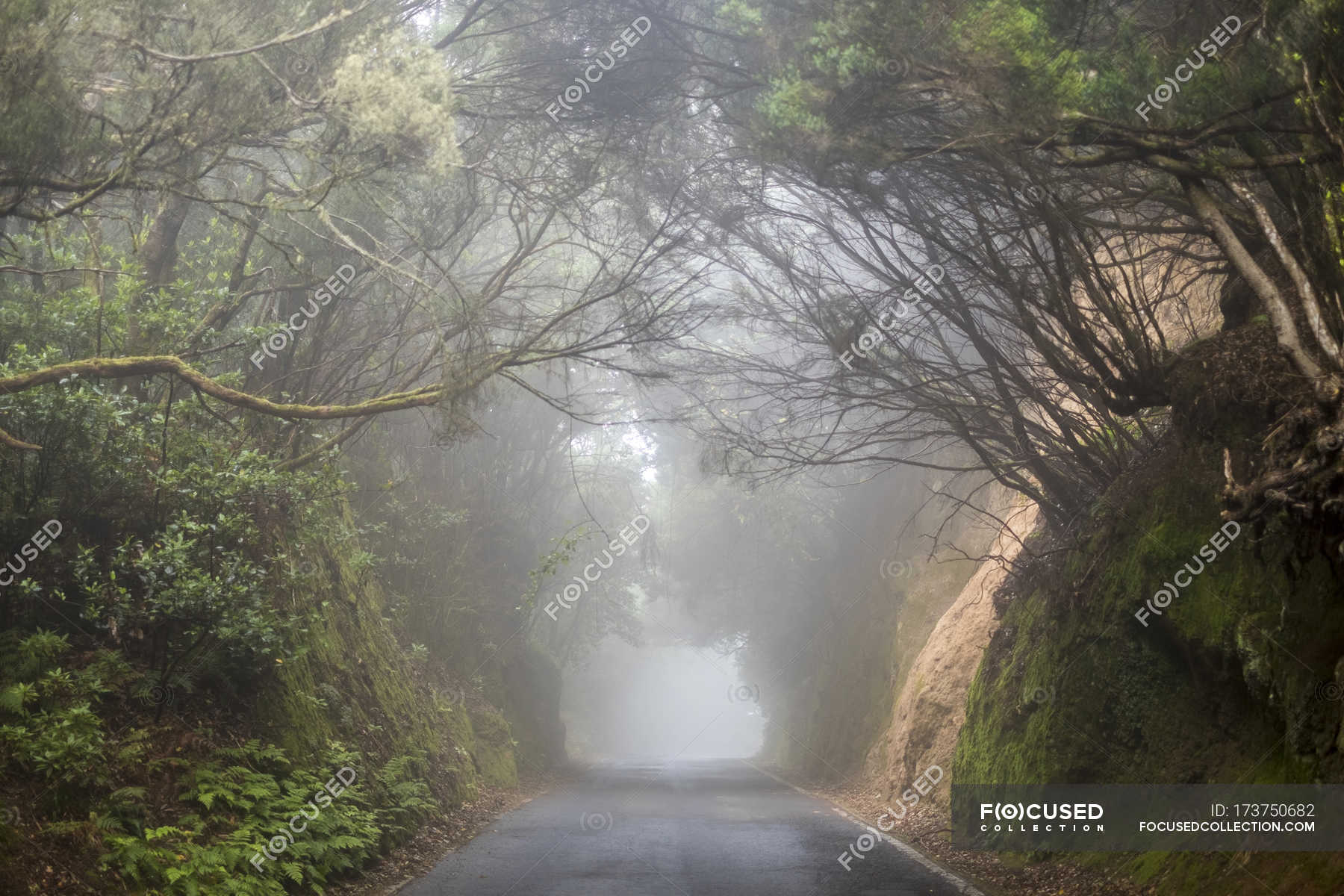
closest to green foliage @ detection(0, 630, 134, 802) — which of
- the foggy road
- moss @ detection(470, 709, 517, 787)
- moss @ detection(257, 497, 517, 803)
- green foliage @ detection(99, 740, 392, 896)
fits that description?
green foliage @ detection(99, 740, 392, 896)

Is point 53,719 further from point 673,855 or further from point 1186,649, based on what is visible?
point 1186,649

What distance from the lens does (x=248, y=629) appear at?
347 inches

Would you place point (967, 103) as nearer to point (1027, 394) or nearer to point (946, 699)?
point (1027, 394)

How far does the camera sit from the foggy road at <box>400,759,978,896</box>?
27.2ft

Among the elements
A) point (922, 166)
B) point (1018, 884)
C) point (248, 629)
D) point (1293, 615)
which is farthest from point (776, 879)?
point (922, 166)

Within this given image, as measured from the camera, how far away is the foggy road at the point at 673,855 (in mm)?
8289

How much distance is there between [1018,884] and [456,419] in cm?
687

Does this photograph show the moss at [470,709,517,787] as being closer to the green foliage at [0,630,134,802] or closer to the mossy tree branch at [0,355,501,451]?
the mossy tree branch at [0,355,501,451]

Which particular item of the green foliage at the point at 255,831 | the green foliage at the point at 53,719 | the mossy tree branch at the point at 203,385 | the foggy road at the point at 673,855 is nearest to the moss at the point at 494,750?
the foggy road at the point at 673,855

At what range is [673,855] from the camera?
404 inches

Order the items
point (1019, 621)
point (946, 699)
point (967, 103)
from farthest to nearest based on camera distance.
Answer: point (946, 699) → point (1019, 621) → point (967, 103)

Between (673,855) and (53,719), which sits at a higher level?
(53,719)

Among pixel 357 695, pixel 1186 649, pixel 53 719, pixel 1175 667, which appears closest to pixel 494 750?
pixel 357 695

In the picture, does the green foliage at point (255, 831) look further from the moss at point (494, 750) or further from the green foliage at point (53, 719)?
the moss at point (494, 750)
